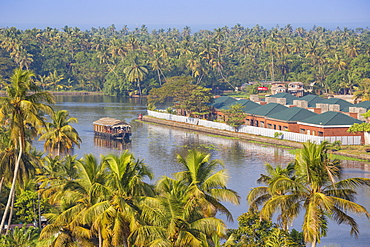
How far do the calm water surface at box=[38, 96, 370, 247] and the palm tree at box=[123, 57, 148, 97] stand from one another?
3682cm

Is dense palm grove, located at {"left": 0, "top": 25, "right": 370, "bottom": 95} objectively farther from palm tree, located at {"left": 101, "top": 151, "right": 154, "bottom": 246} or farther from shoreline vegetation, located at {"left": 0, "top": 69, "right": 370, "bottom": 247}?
palm tree, located at {"left": 101, "top": 151, "right": 154, "bottom": 246}

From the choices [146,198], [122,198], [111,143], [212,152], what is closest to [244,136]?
[212,152]

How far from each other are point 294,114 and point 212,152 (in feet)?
47.7

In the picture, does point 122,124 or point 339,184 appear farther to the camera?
point 122,124

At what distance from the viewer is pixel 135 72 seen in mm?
151750

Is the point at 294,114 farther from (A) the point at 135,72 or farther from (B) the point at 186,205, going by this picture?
(A) the point at 135,72

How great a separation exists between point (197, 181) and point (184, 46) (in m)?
154

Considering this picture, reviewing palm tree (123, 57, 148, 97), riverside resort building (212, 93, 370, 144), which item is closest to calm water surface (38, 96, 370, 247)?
riverside resort building (212, 93, 370, 144)

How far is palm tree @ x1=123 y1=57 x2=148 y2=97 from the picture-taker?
152 meters

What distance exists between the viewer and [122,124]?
8556cm

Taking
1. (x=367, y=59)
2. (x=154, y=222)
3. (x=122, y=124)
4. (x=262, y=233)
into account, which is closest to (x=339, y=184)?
(x=262, y=233)

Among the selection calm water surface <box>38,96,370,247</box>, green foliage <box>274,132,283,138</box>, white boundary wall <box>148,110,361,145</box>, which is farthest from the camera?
green foliage <box>274,132,283,138</box>

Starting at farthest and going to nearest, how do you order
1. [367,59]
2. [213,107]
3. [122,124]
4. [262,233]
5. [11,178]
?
[367,59] < [213,107] < [122,124] < [11,178] < [262,233]

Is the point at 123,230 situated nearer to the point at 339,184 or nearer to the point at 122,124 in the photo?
the point at 339,184
